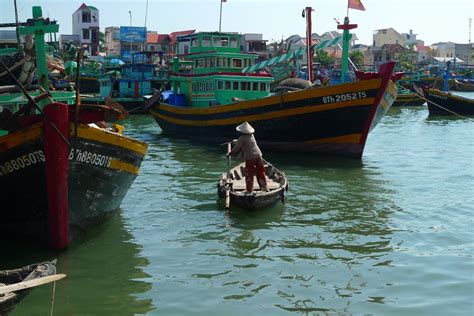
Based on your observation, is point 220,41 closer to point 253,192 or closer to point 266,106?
point 266,106

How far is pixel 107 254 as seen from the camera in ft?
31.8

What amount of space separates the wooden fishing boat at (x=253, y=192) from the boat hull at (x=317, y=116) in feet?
18.3

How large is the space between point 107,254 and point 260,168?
13.3 ft

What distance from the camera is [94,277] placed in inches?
339

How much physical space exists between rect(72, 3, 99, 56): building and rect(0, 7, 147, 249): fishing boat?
2911 inches

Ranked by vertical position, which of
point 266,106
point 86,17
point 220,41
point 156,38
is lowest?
point 266,106

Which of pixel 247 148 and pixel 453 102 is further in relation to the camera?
pixel 453 102

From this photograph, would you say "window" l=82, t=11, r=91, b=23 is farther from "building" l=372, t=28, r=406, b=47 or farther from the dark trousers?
the dark trousers

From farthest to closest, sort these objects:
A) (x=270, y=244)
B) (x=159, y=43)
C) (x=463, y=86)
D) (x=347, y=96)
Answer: (x=159, y=43), (x=463, y=86), (x=347, y=96), (x=270, y=244)

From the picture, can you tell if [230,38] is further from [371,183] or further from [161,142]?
[371,183]

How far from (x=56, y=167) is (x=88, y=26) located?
76.4m

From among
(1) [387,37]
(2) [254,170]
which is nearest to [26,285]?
(2) [254,170]

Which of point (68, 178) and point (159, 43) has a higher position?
point (159, 43)

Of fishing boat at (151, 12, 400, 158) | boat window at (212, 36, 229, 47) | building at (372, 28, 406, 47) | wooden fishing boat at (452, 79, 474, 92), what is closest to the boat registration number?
fishing boat at (151, 12, 400, 158)
